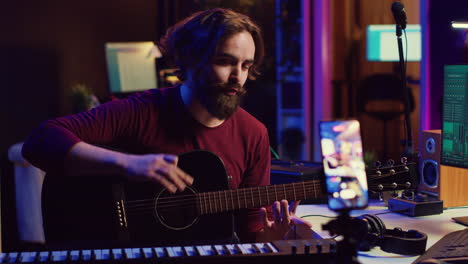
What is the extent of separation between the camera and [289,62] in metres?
6.56

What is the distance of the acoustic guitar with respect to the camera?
5.74 feet

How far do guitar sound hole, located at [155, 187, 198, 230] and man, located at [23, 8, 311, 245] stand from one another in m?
0.21

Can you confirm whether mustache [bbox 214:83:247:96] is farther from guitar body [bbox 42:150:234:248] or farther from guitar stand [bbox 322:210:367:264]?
guitar stand [bbox 322:210:367:264]

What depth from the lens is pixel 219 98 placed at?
1.94m

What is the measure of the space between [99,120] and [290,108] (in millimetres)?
5115

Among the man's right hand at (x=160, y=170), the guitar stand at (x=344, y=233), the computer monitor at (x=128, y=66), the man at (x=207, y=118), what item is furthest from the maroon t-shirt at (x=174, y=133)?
the computer monitor at (x=128, y=66)

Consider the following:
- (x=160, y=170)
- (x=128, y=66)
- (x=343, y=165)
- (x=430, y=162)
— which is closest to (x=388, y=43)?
(x=128, y=66)

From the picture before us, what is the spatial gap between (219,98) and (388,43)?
4759 millimetres

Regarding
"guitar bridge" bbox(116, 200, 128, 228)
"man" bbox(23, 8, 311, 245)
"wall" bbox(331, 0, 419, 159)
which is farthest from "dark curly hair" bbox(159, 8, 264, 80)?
"wall" bbox(331, 0, 419, 159)

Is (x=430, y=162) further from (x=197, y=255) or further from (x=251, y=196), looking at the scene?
(x=197, y=255)

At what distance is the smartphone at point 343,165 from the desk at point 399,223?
65cm

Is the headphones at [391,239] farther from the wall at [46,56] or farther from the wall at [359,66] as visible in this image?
the wall at [359,66]

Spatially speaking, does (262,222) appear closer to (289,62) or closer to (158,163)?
(158,163)

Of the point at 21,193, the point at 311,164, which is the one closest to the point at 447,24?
the point at 311,164
